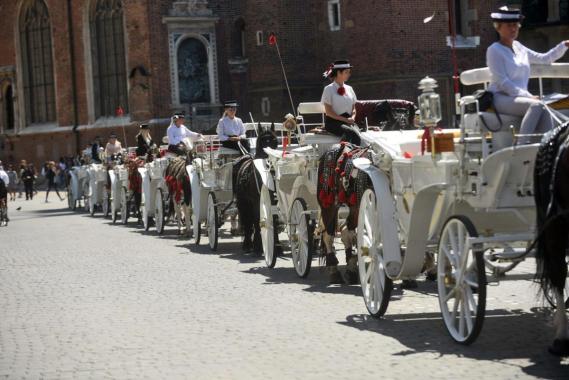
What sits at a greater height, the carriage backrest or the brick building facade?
the brick building facade

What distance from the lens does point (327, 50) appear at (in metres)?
41.8

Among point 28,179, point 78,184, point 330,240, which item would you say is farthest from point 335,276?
point 28,179

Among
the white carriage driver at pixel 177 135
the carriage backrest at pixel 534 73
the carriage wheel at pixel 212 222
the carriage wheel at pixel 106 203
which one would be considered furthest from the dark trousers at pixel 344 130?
the carriage wheel at pixel 106 203

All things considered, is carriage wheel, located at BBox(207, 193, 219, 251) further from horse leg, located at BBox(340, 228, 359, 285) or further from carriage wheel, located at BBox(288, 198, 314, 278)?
horse leg, located at BBox(340, 228, 359, 285)

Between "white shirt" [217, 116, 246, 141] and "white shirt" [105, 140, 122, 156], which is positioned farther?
"white shirt" [105, 140, 122, 156]

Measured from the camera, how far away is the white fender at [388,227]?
9.03 meters

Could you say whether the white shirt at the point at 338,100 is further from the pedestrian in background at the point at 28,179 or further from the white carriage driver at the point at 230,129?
the pedestrian in background at the point at 28,179

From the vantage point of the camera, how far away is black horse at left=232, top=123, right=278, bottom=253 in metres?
15.9

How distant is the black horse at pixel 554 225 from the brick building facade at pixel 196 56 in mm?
29306

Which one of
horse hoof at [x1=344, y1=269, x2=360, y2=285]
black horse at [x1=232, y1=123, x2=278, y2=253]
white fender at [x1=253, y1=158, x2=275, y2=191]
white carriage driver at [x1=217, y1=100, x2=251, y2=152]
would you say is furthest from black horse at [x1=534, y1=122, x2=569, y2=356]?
white carriage driver at [x1=217, y1=100, x2=251, y2=152]

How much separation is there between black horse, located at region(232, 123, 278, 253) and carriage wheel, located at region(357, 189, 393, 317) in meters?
6.00

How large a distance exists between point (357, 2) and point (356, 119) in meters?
27.2

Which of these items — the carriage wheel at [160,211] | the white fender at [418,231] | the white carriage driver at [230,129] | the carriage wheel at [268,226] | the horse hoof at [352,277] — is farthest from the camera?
the carriage wheel at [160,211]

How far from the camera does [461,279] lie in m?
7.93
